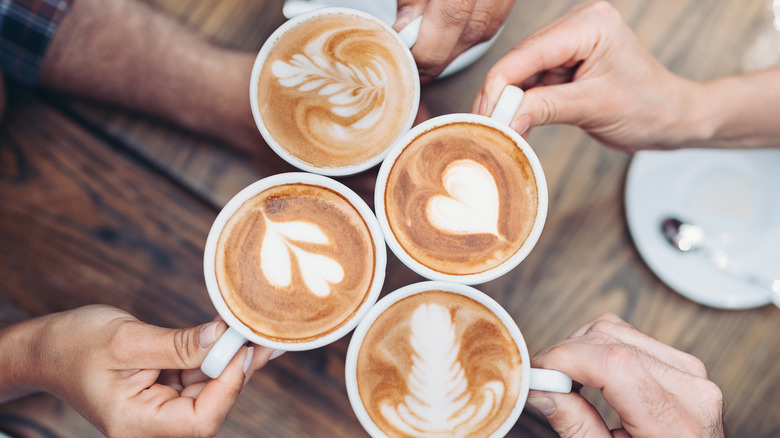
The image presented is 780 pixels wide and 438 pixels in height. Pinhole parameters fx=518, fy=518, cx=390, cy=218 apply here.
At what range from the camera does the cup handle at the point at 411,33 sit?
0.96 meters

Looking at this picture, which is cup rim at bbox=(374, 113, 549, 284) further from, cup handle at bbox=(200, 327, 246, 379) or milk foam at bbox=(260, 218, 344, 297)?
cup handle at bbox=(200, 327, 246, 379)

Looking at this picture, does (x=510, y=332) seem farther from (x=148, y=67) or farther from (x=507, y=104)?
(x=148, y=67)

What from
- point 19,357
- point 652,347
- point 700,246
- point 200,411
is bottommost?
point 19,357

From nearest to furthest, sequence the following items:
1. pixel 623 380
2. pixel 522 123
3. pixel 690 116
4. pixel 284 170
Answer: pixel 623 380 → pixel 522 123 → pixel 690 116 → pixel 284 170

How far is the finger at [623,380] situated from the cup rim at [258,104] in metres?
0.48

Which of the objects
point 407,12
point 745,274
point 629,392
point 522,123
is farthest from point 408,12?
point 745,274

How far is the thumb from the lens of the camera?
0.99 meters

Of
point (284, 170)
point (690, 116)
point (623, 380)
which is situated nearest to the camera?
point (623, 380)

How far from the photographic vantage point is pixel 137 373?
877 millimetres

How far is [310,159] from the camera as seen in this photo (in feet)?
3.10

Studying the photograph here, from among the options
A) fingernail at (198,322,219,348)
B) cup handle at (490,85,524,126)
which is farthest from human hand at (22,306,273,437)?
cup handle at (490,85,524,126)

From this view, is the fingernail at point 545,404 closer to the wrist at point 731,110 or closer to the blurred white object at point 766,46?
the wrist at point 731,110

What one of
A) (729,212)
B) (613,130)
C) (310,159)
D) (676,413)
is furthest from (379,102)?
(729,212)

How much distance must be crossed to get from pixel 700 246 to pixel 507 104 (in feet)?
1.94
